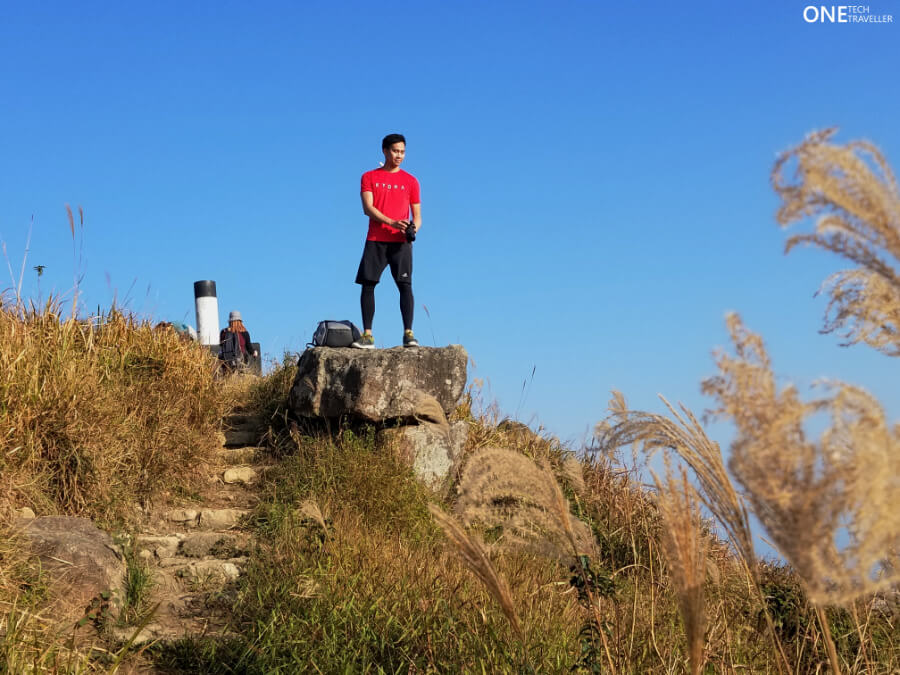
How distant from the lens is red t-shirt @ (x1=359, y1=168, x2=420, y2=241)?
870cm

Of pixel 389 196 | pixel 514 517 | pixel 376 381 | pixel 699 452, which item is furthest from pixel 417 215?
pixel 699 452

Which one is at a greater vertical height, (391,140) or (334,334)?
(391,140)

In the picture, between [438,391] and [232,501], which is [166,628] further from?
[438,391]

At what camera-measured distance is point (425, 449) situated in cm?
781

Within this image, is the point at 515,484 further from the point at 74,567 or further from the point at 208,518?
the point at 208,518

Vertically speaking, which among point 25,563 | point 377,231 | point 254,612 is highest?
point 377,231

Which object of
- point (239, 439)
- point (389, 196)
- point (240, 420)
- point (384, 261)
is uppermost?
point (389, 196)

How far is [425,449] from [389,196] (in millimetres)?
2874

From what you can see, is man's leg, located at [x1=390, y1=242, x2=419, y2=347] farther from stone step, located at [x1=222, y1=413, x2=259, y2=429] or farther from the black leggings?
stone step, located at [x1=222, y1=413, x2=259, y2=429]

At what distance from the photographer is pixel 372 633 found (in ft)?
13.3

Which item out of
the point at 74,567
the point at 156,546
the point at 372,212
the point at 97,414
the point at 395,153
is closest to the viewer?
the point at 74,567

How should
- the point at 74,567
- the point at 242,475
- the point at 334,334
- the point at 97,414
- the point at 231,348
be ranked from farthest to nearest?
1. the point at 231,348
2. the point at 334,334
3. the point at 242,475
4. the point at 97,414
5. the point at 74,567

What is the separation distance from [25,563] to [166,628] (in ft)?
3.14

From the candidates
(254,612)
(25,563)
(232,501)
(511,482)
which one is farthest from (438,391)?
(511,482)
